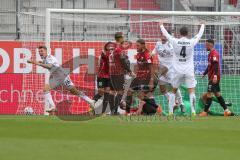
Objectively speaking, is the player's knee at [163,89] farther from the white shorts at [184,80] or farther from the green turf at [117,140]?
the green turf at [117,140]

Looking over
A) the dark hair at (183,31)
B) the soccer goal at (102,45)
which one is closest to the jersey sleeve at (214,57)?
the dark hair at (183,31)

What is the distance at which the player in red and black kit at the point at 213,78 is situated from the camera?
1862 cm

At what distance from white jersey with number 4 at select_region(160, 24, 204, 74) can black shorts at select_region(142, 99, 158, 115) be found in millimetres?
1374

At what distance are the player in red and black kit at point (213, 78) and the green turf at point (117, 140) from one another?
408 centimetres

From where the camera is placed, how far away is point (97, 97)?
759 inches

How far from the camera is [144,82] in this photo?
19.2 metres

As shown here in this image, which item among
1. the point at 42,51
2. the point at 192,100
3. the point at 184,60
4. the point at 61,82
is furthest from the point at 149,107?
the point at 42,51

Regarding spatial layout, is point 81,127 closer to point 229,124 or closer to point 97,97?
point 229,124

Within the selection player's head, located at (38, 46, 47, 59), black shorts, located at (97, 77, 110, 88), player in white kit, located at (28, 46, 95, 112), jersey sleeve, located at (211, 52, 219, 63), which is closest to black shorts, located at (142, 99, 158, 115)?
black shorts, located at (97, 77, 110, 88)

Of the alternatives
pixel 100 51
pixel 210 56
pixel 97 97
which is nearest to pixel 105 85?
pixel 97 97

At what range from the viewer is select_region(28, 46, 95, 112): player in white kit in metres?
18.8

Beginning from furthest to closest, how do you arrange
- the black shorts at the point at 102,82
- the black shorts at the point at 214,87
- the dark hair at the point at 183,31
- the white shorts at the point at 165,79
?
the white shorts at the point at 165,79, the black shorts at the point at 102,82, the black shorts at the point at 214,87, the dark hair at the point at 183,31

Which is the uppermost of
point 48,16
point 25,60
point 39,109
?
point 48,16

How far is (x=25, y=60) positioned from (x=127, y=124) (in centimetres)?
729
